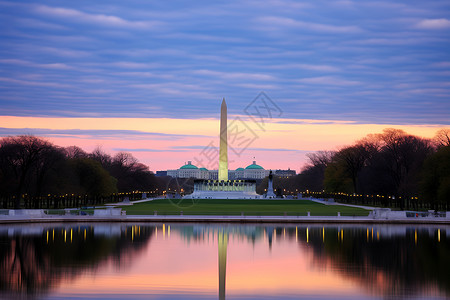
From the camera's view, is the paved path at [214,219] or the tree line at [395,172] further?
the tree line at [395,172]

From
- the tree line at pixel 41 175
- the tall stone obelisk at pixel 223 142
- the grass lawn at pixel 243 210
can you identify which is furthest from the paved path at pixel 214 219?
the tall stone obelisk at pixel 223 142

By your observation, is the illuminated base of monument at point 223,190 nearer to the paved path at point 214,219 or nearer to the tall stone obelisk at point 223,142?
the tall stone obelisk at point 223,142

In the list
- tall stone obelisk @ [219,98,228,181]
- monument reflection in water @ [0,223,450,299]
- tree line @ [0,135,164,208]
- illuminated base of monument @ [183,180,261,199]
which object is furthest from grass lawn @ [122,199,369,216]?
illuminated base of monument @ [183,180,261,199]

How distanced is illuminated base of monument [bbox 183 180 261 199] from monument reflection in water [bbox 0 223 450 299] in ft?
213

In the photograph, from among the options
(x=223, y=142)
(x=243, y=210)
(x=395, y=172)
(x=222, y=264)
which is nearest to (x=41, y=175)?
(x=243, y=210)

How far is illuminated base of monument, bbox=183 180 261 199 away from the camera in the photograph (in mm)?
105000

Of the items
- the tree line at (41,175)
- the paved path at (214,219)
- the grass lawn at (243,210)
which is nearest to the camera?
the paved path at (214,219)

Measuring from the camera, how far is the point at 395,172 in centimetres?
7981

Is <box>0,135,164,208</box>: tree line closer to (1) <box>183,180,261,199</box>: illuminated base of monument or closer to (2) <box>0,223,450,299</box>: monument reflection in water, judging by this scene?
(1) <box>183,180,261,199</box>: illuminated base of monument

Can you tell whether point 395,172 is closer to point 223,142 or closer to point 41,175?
point 223,142

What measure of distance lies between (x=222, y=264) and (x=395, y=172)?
191 feet

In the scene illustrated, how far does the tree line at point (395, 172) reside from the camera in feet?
201

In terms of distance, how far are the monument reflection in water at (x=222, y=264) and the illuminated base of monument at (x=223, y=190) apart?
6491 cm

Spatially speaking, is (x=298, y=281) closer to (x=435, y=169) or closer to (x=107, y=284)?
(x=107, y=284)
